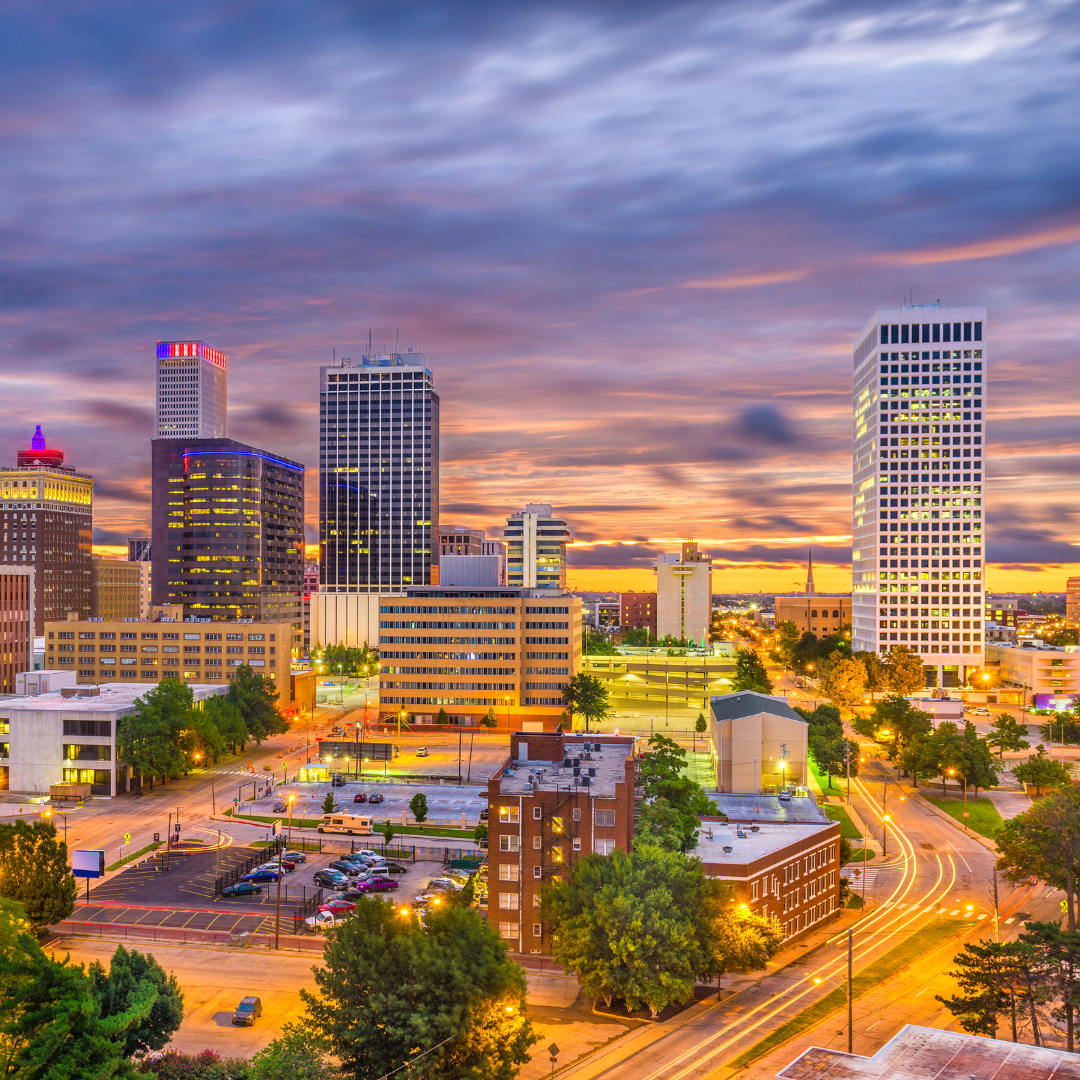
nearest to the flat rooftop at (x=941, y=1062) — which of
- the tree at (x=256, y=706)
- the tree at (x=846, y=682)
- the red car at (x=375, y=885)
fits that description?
the red car at (x=375, y=885)

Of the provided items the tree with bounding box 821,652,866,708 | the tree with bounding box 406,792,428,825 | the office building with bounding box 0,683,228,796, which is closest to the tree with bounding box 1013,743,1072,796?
the tree with bounding box 821,652,866,708

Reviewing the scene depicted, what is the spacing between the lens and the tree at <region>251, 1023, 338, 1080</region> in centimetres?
3909

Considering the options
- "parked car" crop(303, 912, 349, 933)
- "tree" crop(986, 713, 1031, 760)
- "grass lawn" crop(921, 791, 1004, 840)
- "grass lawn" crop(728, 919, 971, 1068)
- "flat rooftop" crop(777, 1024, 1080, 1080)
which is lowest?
"grass lawn" crop(921, 791, 1004, 840)

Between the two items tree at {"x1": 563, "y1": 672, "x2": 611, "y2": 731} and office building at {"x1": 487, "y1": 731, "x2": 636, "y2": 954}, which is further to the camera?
tree at {"x1": 563, "y1": 672, "x2": 611, "y2": 731}

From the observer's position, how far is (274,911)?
73375 mm

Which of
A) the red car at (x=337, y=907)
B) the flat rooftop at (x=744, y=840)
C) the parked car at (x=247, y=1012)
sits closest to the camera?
the parked car at (x=247, y=1012)

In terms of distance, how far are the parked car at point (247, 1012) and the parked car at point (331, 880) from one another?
25.9 meters

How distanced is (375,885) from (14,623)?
461 feet

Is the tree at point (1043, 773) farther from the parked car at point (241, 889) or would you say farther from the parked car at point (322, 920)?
the parked car at point (241, 889)

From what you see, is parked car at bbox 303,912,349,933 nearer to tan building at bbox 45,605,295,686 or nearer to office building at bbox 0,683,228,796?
office building at bbox 0,683,228,796

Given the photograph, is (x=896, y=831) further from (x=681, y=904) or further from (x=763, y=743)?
(x=681, y=904)

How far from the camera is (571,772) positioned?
238 ft

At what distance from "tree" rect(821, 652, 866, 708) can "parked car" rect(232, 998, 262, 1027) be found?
13909cm

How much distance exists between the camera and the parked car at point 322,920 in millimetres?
69188
